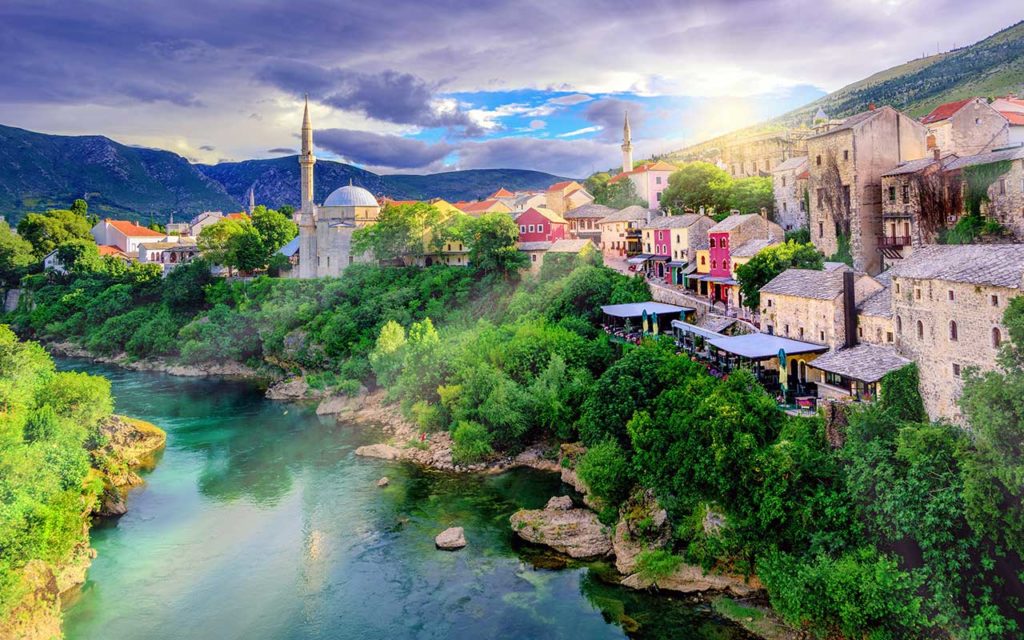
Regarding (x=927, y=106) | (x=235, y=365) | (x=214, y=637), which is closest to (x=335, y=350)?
(x=235, y=365)

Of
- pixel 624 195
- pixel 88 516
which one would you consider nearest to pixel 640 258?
pixel 624 195

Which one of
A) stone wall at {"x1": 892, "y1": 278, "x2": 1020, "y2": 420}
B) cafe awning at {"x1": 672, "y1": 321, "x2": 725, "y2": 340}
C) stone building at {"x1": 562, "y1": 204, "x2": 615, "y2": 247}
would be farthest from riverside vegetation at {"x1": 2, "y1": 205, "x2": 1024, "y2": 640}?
stone building at {"x1": 562, "y1": 204, "x2": 615, "y2": 247}

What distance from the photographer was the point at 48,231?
74.6 m

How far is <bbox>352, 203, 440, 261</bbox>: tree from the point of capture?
53.7 meters

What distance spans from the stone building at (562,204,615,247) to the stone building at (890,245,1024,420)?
107 ft

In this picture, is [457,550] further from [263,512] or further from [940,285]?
[940,285]

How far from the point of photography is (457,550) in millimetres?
21516

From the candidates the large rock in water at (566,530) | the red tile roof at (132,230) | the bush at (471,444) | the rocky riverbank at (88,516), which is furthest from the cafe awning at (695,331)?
the red tile roof at (132,230)

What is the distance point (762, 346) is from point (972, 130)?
53.9ft

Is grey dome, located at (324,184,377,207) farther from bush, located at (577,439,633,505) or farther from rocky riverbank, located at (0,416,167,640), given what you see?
bush, located at (577,439,633,505)

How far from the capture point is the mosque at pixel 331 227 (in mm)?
57844

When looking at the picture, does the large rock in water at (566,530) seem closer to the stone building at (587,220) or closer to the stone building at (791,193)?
the stone building at (791,193)

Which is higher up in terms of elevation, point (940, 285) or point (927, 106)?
point (927, 106)

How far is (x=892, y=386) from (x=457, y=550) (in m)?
12.6
